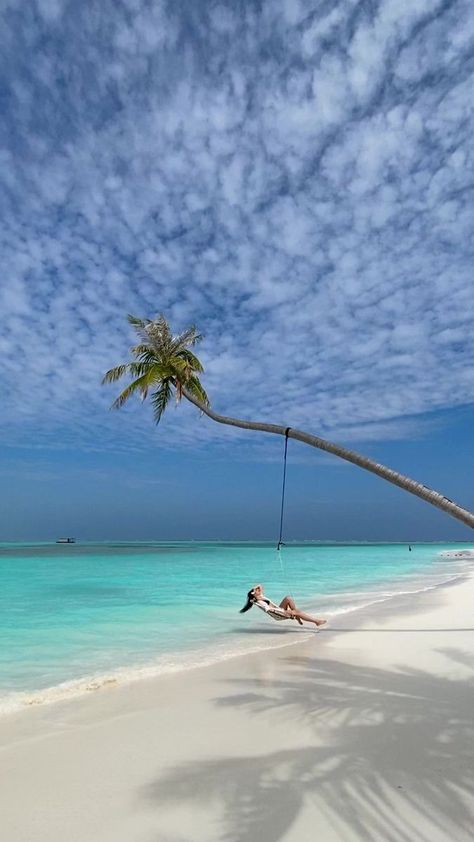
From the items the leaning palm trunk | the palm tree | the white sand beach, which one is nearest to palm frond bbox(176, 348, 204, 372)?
the palm tree

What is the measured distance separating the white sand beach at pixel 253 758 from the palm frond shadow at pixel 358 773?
0.01 metres

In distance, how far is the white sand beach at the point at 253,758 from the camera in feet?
11.2

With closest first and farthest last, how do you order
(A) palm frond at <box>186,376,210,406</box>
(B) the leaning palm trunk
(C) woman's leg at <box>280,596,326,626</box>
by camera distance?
(B) the leaning palm trunk → (C) woman's leg at <box>280,596,326,626</box> → (A) palm frond at <box>186,376,210,406</box>

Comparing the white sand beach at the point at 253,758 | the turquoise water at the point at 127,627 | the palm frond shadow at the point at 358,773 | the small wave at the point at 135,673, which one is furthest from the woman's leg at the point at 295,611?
the palm frond shadow at the point at 358,773

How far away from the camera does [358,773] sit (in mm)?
4035

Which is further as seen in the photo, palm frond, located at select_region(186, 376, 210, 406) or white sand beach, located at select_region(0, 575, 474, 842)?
palm frond, located at select_region(186, 376, 210, 406)

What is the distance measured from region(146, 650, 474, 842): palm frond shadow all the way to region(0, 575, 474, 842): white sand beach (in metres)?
0.01

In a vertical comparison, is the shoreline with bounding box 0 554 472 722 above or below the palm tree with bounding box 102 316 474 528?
below

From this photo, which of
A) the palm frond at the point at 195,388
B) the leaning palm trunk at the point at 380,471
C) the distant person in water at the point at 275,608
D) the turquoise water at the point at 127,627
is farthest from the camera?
the palm frond at the point at 195,388

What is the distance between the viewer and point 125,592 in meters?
20.3

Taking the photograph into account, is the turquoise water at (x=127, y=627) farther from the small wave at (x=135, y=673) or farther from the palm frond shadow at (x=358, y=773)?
the palm frond shadow at (x=358, y=773)

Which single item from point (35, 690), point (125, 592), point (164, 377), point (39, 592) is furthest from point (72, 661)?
point (39, 592)

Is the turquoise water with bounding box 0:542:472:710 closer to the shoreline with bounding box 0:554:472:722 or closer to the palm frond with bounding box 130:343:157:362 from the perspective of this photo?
the shoreline with bounding box 0:554:472:722

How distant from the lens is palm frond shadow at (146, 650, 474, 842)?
3.36 metres
